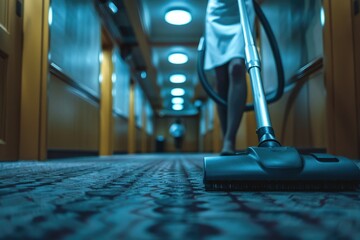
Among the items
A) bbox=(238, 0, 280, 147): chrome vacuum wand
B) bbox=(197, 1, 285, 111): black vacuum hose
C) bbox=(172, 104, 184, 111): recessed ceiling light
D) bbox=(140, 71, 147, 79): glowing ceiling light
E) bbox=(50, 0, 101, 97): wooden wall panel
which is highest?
bbox=(172, 104, 184, 111): recessed ceiling light

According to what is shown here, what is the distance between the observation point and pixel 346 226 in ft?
1.25

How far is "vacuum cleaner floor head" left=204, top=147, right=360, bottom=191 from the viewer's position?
2.25ft

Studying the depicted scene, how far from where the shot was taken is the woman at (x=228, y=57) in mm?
1648

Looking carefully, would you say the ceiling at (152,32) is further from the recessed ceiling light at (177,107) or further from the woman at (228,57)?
the recessed ceiling light at (177,107)

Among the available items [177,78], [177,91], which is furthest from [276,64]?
[177,91]

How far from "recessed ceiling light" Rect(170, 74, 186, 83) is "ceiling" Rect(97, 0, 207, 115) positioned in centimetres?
38

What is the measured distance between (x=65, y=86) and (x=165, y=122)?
1498 centimetres

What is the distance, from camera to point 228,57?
5.49 feet

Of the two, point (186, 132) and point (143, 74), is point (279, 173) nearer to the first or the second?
point (143, 74)

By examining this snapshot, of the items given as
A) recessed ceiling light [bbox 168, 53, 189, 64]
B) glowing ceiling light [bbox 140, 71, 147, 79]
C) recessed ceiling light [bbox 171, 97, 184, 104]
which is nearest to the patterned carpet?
recessed ceiling light [bbox 168, 53, 189, 64]

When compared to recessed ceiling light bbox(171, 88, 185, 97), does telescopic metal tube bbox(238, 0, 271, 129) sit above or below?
below

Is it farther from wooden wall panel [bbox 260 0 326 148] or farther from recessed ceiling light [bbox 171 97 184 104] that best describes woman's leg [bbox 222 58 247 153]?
recessed ceiling light [bbox 171 97 184 104]

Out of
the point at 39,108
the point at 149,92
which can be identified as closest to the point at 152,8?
the point at 39,108

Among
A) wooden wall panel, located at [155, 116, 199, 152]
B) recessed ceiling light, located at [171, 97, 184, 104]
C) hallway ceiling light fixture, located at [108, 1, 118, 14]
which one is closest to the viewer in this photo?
hallway ceiling light fixture, located at [108, 1, 118, 14]
